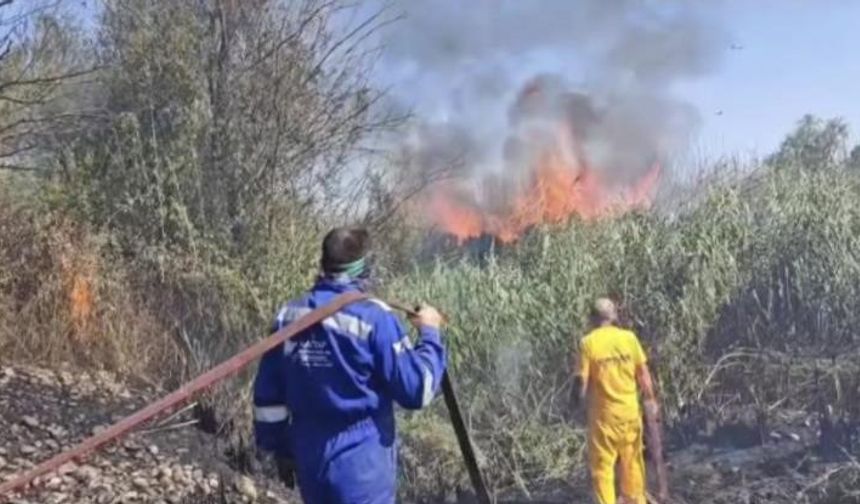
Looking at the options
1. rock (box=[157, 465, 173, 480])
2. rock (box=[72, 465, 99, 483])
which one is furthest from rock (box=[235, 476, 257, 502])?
rock (box=[72, 465, 99, 483])

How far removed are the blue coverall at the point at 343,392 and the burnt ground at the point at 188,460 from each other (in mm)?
4178

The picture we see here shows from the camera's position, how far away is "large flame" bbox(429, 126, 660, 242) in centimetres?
1789

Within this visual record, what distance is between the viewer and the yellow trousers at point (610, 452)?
29.4 feet

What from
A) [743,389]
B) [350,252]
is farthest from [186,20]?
[350,252]

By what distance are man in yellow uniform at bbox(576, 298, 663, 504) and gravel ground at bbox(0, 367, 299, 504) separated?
2.38 metres

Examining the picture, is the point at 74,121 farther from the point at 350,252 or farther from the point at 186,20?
the point at 350,252

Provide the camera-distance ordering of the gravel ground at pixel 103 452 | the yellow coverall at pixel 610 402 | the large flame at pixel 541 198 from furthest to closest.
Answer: the large flame at pixel 541 198
the yellow coverall at pixel 610 402
the gravel ground at pixel 103 452

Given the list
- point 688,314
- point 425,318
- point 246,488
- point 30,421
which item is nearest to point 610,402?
point 246,488

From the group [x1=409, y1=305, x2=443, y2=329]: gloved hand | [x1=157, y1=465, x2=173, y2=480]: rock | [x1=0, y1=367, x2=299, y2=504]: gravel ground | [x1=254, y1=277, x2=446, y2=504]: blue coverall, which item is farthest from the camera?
[x1=157, y1=465, x2=173, y2=480]: rock

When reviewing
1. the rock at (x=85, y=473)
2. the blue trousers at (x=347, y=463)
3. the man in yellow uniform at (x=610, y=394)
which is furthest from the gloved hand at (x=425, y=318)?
the rock at (x=85, y=473)

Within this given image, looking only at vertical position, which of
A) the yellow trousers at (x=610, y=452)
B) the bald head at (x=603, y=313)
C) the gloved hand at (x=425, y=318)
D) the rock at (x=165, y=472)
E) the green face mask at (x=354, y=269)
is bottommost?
the yellow trousers at (x=610, y=452)

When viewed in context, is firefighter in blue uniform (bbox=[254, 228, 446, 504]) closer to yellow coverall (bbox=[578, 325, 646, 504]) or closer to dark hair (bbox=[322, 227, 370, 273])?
dark hair (bbox=[322, 227, 370, 273])

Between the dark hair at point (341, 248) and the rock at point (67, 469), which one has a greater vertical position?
the dark hair at point (341, 248)

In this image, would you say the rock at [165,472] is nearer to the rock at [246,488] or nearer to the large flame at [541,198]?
the rock at [246,488]
